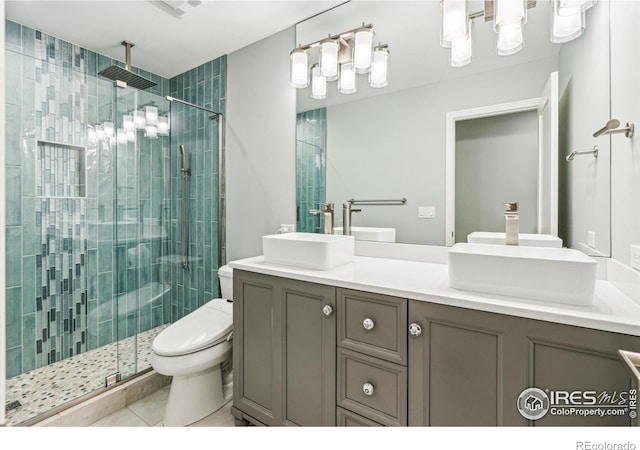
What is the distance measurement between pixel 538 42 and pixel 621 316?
1.11 meters

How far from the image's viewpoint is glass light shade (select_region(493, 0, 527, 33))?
118cm

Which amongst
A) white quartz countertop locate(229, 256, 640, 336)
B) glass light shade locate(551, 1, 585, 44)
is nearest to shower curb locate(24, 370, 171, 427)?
white quartz countertop locate(229, 256, 640, 336)

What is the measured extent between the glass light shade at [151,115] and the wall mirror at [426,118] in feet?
3.43

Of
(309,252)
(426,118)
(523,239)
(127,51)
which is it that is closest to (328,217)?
(309,252)

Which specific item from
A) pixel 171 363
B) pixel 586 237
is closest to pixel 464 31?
pixel 586 237

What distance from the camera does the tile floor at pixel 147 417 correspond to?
A: 1656 millimetres

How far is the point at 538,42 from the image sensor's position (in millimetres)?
1269

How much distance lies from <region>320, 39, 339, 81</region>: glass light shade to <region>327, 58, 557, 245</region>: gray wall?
198mm

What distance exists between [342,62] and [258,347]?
1.63m

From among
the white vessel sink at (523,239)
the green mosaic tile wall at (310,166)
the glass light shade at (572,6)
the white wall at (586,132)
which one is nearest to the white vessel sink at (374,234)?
the green mosaic tile wall at (310,166)

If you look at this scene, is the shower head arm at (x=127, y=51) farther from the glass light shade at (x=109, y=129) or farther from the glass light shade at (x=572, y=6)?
the glass light shade at (x=572, y=6)

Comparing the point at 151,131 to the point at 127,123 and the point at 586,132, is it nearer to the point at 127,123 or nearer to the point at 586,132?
the point at 127,123
